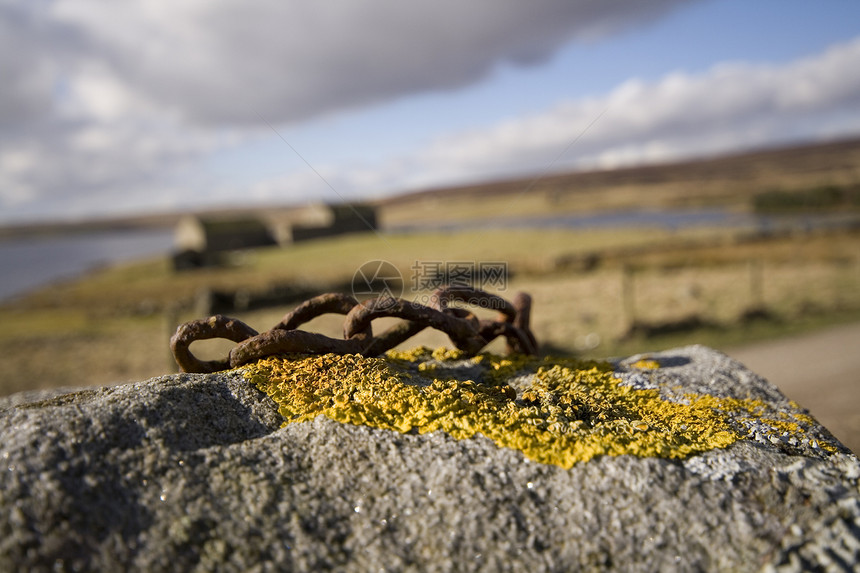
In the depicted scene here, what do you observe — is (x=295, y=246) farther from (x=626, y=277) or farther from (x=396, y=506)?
(x=396, y=506)

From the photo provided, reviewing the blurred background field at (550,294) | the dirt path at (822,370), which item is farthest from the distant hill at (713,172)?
the dirt path at (822,370)

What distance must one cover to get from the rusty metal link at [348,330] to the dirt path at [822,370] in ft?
18.8

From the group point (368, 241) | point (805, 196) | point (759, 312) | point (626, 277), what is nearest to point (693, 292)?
point (759, 312)

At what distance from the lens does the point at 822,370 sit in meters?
9.31

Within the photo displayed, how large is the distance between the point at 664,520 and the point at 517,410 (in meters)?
0.57

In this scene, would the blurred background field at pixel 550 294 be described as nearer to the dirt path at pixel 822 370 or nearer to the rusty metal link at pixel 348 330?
the dirt path at pixel 822 370

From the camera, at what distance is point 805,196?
209 feet

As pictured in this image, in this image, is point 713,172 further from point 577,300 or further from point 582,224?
point 577,300

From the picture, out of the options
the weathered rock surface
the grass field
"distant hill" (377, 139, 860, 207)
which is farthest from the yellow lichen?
"distant hill" (377, 139, 860, 207)

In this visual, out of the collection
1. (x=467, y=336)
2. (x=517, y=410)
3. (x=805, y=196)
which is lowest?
(x=805, y=196)

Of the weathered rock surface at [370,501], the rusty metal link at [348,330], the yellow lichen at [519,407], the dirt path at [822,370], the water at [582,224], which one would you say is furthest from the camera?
the water at [582,224]

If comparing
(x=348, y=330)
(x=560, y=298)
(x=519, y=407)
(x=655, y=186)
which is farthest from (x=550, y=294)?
(x=655, y=186)

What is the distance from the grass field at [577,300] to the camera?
12.7 meters

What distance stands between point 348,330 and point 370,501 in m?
0.86
